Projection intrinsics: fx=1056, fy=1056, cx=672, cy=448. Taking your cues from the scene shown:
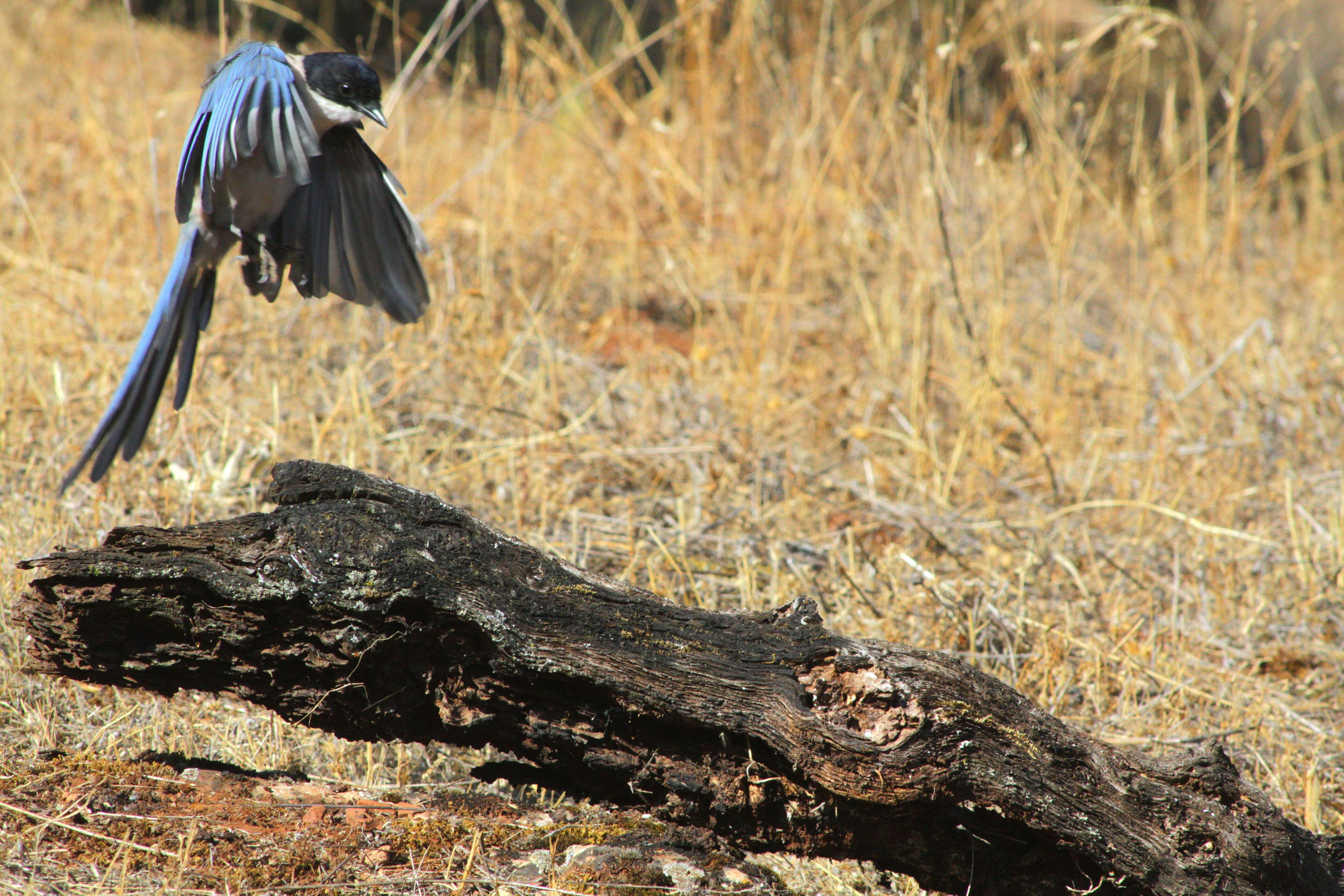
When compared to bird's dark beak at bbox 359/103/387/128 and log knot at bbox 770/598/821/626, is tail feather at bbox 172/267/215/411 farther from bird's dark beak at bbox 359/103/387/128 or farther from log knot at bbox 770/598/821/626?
log knot at bbox 770/598/821/626

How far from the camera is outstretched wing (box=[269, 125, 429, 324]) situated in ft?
8.26

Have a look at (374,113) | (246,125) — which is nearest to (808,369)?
(374,113)

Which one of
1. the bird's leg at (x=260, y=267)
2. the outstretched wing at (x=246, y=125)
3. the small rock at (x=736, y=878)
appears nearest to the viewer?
the small rock at (x=736, y=878)

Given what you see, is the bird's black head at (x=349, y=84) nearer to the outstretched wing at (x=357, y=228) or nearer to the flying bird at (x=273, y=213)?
the flying bird at (x=273, y=213)

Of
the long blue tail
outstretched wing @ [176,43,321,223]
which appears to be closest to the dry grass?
the long blue tail

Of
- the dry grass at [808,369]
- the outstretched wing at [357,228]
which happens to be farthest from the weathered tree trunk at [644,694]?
the outstretched wing at [357,228]

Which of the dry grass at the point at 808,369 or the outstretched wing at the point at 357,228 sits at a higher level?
the outstretched wing at the point at 357,228

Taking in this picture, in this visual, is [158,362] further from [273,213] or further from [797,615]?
[797,615]

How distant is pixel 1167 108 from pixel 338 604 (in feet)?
11.8

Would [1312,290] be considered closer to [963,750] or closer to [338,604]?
[963,750]

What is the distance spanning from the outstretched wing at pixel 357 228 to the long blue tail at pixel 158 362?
0.21 meters

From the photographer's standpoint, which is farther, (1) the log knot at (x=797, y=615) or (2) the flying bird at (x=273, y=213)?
(2) the flying bird at (x=273, y=213)

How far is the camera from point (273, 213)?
2484 millimetres

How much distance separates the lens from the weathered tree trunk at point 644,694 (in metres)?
1.52
